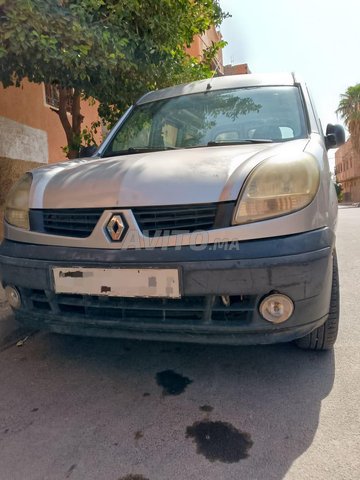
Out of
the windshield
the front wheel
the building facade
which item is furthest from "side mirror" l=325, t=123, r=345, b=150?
the building facade

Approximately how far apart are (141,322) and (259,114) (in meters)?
1.71

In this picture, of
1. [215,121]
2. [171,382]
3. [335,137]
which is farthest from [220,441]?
[335,137]

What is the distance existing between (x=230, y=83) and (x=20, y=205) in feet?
6.39

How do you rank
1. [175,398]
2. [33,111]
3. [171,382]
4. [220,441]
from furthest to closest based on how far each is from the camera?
[33,111], [171,382], [175,398], [220,441]

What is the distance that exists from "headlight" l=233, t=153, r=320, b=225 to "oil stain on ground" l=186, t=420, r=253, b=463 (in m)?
0.97

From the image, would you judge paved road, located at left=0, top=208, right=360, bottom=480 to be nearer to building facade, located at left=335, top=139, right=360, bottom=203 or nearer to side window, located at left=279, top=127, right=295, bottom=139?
side window, located at left=279, top=127, right=295, bottom=139

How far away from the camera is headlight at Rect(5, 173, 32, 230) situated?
2.14 m

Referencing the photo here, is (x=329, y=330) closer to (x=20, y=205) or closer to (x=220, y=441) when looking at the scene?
(x=220, y=441)

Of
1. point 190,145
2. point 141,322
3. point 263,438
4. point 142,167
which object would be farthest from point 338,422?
point 190,145

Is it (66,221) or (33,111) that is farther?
(33,111)

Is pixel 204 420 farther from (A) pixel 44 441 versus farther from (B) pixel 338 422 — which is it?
(A) pixel 44 441

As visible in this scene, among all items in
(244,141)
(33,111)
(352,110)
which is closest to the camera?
(244,141)

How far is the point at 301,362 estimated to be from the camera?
2289 millimetres

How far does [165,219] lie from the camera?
71.0 inches
